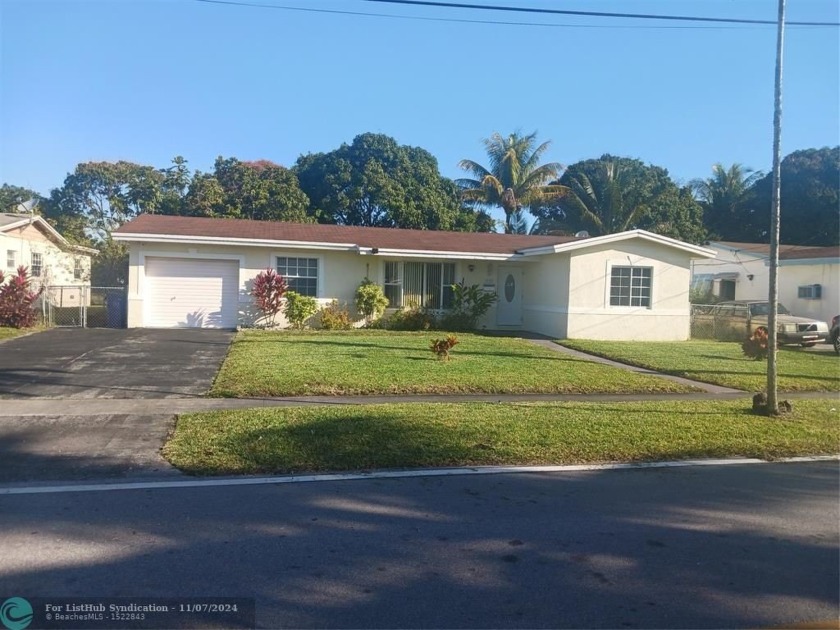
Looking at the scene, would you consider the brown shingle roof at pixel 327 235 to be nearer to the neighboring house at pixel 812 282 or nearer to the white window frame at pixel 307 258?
the white window frame at pixel 307 258

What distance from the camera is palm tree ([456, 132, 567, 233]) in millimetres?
39562

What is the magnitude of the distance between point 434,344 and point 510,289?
955 centimetres

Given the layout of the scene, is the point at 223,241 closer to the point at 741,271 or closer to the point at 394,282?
the point at 394,282

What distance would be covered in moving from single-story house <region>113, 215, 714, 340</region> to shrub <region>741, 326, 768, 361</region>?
530 centimetres

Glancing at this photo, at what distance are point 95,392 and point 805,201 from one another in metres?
46.8

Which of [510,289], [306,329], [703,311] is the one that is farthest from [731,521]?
[703,311]

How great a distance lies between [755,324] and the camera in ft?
64.5

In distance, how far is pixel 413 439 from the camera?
7.83 meters

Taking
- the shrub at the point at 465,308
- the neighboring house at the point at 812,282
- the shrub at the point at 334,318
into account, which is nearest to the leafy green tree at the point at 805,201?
the neighboring house at the point at 812,282

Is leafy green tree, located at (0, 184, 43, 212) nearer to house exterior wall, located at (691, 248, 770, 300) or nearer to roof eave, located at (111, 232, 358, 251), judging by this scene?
roof eave, located at (111, 232, 358, 251)

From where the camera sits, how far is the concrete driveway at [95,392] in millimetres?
6898

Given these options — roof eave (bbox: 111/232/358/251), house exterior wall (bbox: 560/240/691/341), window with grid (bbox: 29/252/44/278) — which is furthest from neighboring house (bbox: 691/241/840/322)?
window with grid (bbox: 29/252/44/278)

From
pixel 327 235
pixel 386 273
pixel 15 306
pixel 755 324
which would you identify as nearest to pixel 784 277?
pixel 755 324

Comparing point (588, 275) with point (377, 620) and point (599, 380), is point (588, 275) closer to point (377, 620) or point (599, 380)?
point (599, 380)
